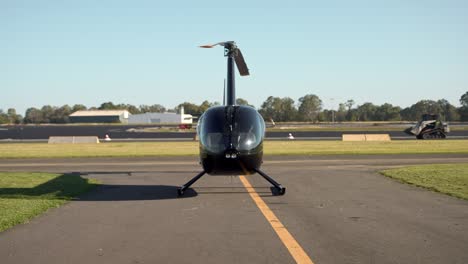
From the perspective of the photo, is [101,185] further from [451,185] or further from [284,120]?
[284,120]

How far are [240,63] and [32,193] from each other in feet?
24.6

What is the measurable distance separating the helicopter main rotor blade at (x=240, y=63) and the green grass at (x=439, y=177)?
252 inches

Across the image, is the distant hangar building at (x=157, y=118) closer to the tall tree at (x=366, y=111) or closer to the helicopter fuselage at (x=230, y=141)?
the tall tree at (x=366, y=111)

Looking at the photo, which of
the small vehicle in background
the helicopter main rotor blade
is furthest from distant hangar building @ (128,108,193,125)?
the helicopter main rotor blade

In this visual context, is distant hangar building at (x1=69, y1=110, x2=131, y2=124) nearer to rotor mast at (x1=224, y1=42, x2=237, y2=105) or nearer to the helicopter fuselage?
rotor mast at (x1=224, y1=42, x2=237, y2=105)

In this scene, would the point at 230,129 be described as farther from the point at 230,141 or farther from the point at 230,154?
the point at 230,154

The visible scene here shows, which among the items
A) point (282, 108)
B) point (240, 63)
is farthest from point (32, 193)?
point (282, 108)

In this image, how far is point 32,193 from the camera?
543 inches

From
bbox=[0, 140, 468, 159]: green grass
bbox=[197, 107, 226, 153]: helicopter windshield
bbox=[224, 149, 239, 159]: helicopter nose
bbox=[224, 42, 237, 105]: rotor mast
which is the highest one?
bbox=[224, 42, 237, 105]: rotor mast

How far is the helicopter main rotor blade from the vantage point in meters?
15.6

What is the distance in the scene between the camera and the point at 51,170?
2205cm

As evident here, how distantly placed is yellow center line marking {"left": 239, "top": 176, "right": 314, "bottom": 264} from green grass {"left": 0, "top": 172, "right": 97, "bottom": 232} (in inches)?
186

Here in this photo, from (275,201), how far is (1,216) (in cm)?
602

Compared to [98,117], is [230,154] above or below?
below
